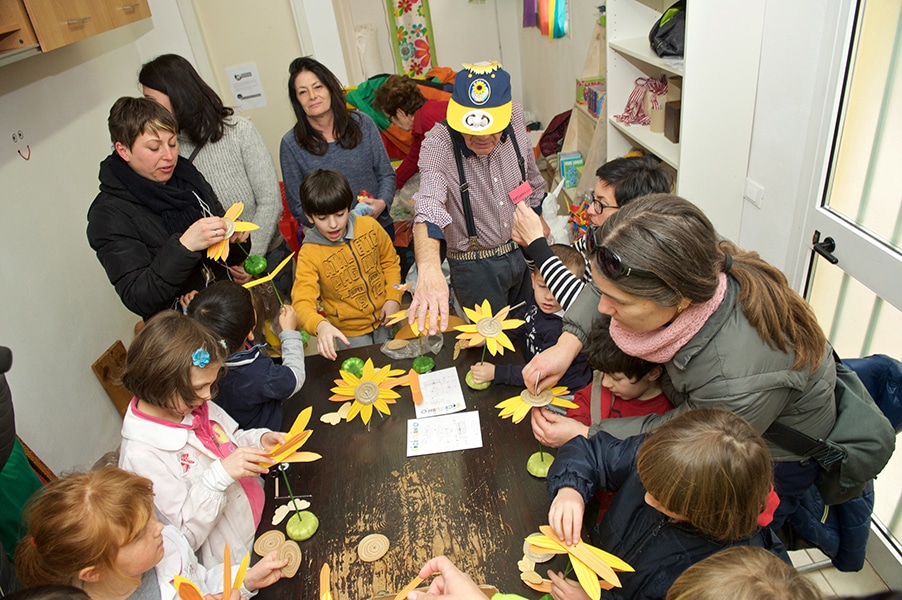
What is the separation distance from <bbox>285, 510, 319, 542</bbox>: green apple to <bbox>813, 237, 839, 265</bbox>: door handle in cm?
186

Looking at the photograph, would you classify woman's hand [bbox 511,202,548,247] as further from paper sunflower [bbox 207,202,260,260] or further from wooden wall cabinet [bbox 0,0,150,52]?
wooden wall cabinet [bbox 0,0,150,52]

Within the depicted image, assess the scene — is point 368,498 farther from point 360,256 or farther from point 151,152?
point 151,152

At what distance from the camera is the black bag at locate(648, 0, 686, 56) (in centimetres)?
252

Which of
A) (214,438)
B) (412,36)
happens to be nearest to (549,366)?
(214,438)

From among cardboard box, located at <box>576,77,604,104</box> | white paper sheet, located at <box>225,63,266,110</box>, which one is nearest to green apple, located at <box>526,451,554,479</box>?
cardboard box, located at <box>576,77,604,104</box>

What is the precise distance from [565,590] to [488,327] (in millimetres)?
769

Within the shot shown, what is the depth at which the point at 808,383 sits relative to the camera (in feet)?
4.12

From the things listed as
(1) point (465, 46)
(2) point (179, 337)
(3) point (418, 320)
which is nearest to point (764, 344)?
(3) point (418, 320)

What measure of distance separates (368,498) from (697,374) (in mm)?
855

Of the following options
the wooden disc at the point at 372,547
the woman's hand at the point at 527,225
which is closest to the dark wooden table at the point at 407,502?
the wooden disc at the point at 372,547

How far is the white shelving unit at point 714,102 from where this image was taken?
2201mm

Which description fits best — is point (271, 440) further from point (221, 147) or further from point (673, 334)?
point (221, 147)

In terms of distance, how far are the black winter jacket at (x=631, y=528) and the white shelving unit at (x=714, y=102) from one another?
1591 mm

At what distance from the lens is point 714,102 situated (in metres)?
2.36
